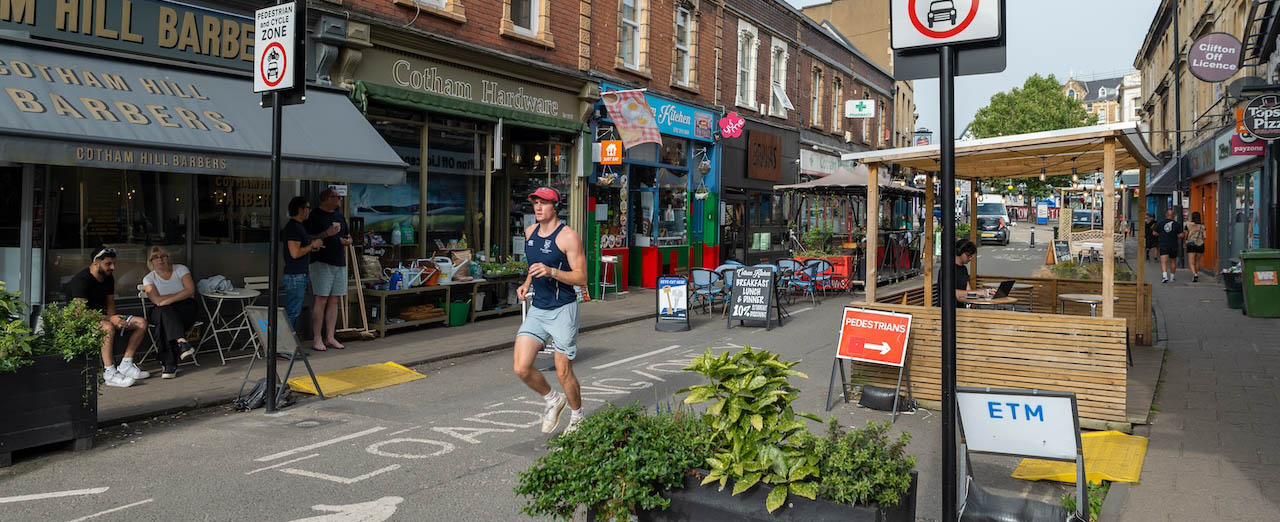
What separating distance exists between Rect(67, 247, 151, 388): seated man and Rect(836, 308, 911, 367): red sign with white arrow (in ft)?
21.5

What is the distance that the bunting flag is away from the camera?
16.3 meters

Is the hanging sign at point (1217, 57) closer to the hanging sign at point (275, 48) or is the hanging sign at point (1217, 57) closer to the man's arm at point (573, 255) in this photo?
the man's arm at point (573, 255)

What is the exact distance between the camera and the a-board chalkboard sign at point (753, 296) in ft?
41.2

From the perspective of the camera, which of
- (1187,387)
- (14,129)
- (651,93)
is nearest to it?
(14,129)

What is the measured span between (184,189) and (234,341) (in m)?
1.83

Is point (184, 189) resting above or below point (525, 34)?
below

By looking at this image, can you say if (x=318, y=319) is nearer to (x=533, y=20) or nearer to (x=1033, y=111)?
(x=533, y=20)

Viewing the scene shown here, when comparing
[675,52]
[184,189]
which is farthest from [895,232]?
[184,189]

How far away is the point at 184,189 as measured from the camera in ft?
32.8

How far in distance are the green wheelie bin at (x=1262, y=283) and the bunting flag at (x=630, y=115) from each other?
9.84 metres

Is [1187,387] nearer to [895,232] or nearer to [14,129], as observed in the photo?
[14,129]

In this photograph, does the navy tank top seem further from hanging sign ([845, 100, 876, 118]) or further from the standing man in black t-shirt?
hanging sign ([845, 100, 876, 118])

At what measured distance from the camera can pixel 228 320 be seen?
10.3m

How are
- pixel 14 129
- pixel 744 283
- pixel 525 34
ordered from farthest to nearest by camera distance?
pixel 525 34 → pixel 744 283 → pixel 14 129
